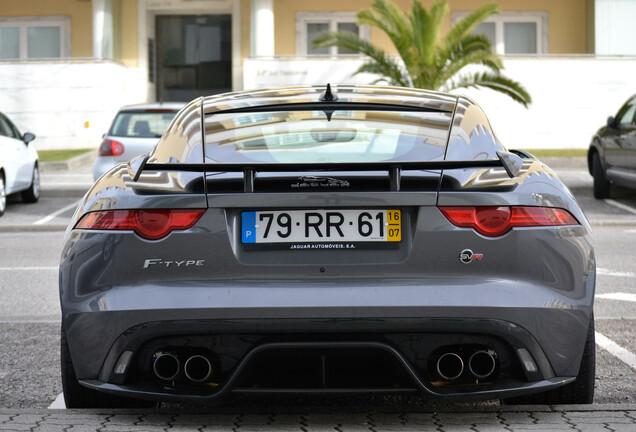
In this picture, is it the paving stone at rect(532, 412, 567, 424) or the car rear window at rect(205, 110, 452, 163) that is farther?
the car rear window at rect(205, 110, 452, 163)

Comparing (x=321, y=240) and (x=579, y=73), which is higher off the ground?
(x=579, y=73)

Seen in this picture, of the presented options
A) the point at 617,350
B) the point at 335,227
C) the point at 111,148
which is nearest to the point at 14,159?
the point at 111,148

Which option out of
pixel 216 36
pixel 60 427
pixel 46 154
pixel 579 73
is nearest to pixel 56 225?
pixel 60 427

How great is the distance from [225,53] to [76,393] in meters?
29.7

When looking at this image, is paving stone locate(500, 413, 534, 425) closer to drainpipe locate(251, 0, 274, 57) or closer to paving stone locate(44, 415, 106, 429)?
paving stone locate(44, 415, 106, 429)

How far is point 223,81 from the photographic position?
3369cm

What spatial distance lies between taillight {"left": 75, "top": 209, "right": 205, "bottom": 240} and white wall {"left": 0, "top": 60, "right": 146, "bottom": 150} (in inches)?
971

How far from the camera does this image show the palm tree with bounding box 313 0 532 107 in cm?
2295

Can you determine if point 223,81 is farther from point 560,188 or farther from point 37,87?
point 560,188

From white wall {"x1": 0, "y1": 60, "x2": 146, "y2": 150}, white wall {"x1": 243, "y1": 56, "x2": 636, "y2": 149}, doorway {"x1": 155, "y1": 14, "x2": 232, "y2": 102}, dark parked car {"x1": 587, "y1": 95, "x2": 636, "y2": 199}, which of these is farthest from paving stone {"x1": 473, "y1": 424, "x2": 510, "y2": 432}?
doorway {"x1": 155, "y1": 14, "x2": 232, "y2": 102}

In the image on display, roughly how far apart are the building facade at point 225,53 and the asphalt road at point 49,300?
36.6 ft

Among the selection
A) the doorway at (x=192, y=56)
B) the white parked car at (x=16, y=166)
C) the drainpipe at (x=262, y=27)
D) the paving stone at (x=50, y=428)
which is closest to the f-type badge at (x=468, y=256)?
the paving stone at (x=50, y=428)

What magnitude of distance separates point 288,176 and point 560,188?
42.5 inches

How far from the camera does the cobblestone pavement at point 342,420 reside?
13.5ft
